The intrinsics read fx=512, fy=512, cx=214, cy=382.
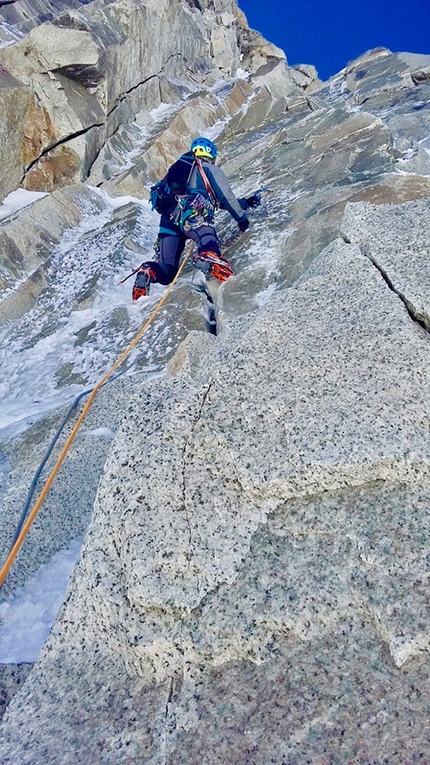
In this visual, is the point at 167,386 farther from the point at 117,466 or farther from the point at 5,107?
the point at 5,107

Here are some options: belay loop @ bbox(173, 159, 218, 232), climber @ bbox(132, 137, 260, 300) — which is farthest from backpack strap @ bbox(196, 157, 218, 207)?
belay loop @ bbox(173, 159, 218, 232)

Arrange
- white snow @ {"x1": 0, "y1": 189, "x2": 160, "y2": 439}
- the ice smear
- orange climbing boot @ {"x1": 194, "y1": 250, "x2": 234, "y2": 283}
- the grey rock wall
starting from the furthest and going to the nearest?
orange climbing boot @ {"x1": 194, "y1": 250, "x2": 234, "y2": 283}
white snow @ {"x1": 0, "y1": 189, "x2": 160, "y2": 439}
the ice smear
the grey rock wall

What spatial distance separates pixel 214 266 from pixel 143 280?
4.71 ft

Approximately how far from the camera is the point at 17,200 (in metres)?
13.3

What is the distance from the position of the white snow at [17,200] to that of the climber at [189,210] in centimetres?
502

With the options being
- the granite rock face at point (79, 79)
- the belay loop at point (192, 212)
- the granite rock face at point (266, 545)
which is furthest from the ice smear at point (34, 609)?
the granite rock face at point (79, 79)

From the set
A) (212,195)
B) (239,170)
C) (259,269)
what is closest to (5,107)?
(239,170)

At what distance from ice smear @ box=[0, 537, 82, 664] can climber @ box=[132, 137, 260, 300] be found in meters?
5.52

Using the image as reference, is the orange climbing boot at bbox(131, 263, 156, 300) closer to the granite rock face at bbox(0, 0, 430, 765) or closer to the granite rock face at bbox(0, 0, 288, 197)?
the granite rock face at bbox(0, 0, 430, 765)

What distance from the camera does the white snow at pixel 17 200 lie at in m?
12.5

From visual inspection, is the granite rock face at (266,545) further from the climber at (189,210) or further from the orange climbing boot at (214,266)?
the climber at (189,210)

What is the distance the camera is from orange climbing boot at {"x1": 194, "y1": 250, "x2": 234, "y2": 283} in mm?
7906

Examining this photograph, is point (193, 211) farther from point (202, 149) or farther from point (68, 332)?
point (68, 332)

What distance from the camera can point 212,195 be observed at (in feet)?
29.2
